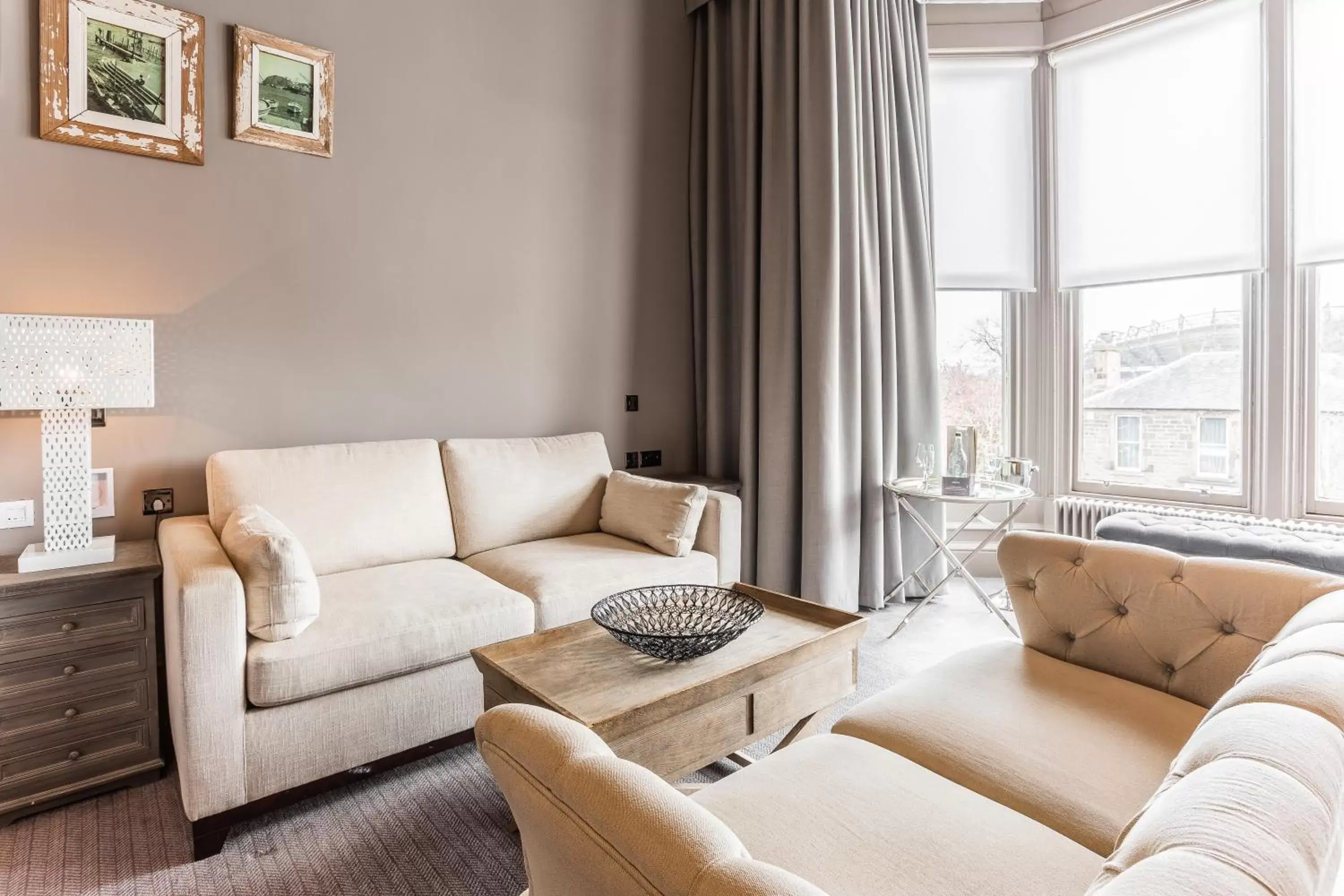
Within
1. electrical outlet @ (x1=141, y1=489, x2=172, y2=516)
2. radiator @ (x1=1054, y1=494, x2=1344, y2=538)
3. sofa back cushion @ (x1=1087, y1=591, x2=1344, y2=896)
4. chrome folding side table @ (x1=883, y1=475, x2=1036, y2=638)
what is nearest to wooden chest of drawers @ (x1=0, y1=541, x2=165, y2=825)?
electrical outlet @ (x1=141, y1=489, x2=172, y2=516)

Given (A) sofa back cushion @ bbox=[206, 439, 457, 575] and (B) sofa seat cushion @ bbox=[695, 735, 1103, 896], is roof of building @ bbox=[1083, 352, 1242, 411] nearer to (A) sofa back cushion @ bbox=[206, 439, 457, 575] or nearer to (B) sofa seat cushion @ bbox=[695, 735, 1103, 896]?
(B) sofa seat cushion @ bbox=[695, 735, 1103, 896]

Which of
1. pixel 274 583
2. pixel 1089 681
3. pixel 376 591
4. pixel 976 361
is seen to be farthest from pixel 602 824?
pixel 976 361

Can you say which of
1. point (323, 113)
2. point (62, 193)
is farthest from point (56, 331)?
point (323, 113)

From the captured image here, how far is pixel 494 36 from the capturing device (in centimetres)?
309

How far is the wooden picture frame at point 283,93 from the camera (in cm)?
248

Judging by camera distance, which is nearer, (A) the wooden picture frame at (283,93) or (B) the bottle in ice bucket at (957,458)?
(A) the wooden picture frame at (283,93)

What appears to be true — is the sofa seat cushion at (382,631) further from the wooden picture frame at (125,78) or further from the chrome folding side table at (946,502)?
the chrome folding side table at (946,502)

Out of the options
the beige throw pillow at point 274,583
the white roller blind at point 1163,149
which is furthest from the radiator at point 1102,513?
the beige throw pillow at point 274,583

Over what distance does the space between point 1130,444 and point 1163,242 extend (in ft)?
3.39

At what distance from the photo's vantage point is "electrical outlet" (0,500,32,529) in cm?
214

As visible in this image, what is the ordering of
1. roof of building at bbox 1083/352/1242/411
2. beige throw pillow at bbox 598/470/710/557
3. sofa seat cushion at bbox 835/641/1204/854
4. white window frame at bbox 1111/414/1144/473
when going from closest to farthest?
sofa seat cushion at bbox 835/641/1204/854 → beige throw pillow at bbox 598/470/710/557 → roof of building at bbox 1083/352/1242/411 → white window frame at bbox 1111/414/1144/473

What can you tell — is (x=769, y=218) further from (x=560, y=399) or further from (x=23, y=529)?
(x=23, y=529)

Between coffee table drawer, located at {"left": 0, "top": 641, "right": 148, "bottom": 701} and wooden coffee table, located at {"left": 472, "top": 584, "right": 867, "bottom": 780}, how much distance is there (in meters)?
1.11

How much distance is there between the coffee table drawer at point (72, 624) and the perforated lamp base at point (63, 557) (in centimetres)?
13
